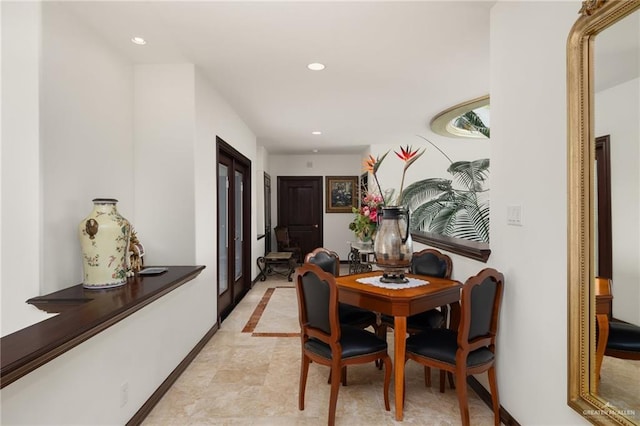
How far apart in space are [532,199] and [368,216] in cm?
215

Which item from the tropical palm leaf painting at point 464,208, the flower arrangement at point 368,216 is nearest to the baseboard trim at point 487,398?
the tropical palm leaf painting at point 464,208

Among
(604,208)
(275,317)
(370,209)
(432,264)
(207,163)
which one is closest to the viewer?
(604,208)

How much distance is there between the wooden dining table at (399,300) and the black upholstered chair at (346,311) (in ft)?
1.46

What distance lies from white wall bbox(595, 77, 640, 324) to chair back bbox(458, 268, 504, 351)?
0.64m

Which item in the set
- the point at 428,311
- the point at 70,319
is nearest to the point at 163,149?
the point at 70,319

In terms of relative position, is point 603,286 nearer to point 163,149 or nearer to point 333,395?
point 333,395

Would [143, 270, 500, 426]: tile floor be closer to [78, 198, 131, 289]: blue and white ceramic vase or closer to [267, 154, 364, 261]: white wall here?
[78, 198, 131, 289]: blue and white ceramic vase

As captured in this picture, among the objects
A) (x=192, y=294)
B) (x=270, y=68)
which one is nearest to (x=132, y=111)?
(x=270, y=68)

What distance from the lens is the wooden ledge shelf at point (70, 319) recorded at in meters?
1.14

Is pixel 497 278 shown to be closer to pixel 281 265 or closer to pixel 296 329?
pixel 296 329

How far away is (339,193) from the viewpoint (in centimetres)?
786

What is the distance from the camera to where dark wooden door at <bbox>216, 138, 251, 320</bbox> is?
4027 millimetres

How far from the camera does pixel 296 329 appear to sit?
3635 millimetres

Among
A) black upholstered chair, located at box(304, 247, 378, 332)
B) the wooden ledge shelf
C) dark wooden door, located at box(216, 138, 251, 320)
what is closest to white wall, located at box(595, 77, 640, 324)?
black upholstered chair, located at box(304, 247, 378, 332)
